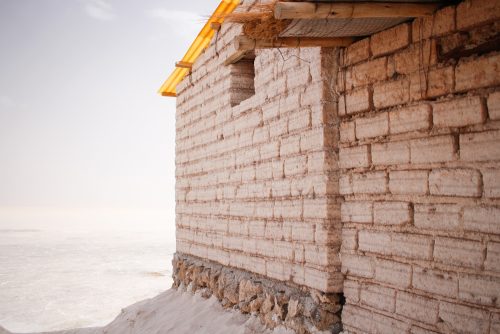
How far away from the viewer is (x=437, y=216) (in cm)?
260

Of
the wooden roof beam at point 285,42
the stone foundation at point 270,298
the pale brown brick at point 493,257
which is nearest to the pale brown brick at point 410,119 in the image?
the wooden roof beam at point 285,42

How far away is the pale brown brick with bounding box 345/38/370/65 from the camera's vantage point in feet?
10.2

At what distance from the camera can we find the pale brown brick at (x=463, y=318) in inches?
91.3

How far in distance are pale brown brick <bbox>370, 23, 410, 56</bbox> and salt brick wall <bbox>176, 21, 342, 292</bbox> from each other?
0.40 m

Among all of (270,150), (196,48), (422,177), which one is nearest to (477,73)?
(422,177)

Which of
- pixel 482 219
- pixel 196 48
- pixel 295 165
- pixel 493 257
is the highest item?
pixel 196 48

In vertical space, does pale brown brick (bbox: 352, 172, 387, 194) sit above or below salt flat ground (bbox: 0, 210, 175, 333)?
above

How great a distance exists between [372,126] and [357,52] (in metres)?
0.61

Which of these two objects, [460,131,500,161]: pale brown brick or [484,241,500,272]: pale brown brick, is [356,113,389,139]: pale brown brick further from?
[484,241,500,272]: pale brown brick

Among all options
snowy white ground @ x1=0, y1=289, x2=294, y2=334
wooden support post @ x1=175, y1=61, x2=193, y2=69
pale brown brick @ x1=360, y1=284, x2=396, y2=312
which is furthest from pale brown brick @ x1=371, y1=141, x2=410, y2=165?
wooden support post @ x1=175, y1=61, x2=193, y2=69

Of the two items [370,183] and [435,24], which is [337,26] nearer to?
[435,24]

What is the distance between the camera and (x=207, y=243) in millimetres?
5496

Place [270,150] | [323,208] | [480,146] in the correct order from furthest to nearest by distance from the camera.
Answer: [270,150] → [323,208] → [480,146]

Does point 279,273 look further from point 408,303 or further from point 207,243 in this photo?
point 207,243
